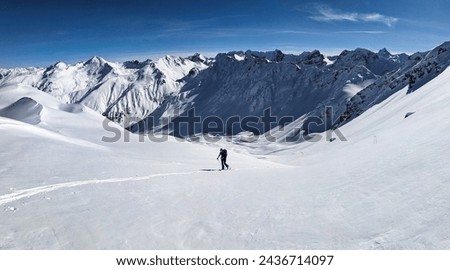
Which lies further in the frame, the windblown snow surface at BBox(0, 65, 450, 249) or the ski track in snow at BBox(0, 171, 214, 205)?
the ski track in snow at BBox(0, 171, 214, 205)

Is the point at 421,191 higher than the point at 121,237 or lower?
higher

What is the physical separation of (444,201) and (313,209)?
338 cm

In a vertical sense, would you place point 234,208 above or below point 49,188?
above

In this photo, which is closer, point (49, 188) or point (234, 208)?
point (234, 208)

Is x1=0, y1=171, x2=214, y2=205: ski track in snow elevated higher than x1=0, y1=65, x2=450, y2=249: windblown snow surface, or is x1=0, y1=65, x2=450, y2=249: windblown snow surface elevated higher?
x1=0, y1=65, x2=450, y2=249: windblown snow surface

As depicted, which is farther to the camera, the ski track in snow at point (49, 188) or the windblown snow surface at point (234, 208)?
the ski track in snow at point (49, 188)

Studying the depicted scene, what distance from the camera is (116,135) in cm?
4059

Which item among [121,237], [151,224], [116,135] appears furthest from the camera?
[116,135]

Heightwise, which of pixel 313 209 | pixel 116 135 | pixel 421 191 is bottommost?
pixel 116 135

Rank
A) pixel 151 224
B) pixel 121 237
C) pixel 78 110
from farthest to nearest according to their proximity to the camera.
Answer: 1. pixel 78 110
2. pixel 151 224
3. pixel 121 237

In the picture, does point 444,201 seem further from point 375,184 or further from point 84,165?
point 84,165

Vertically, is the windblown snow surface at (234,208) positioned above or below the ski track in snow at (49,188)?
above

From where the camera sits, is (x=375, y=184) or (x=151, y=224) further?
(x=375, y=184)
